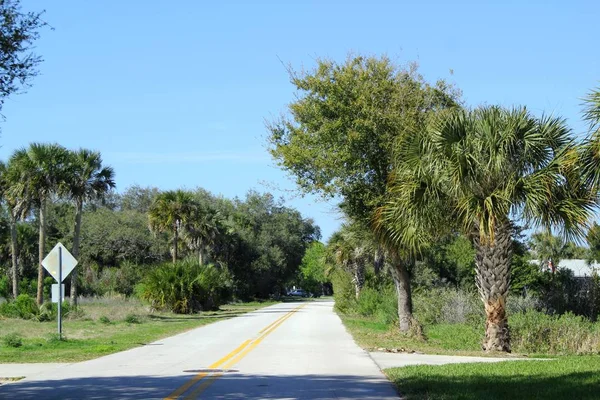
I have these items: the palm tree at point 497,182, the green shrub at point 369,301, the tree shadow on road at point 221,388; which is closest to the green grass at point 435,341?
the palm tree at point 497,182

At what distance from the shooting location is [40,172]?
41719mm

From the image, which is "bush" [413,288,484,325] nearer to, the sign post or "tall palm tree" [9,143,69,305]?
the sign post

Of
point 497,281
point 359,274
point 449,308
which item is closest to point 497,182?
point 497,281

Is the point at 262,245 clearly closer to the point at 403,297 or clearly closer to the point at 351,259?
the point at 351,259

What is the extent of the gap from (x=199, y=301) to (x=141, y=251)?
32391mm

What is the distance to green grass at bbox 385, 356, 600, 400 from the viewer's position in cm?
1129

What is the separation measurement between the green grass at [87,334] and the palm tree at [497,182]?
936cm

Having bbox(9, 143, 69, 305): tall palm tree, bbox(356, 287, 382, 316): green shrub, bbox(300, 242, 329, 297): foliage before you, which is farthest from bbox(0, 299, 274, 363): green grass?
bbox(300, 242, 329, 297): foliage

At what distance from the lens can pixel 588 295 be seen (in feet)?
117

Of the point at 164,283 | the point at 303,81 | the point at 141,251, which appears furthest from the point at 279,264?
the point at 303,81

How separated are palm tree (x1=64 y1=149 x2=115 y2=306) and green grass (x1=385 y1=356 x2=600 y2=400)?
31161 millimetres

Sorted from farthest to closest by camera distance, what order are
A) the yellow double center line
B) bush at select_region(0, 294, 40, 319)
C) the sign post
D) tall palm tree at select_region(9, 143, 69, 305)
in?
tall palm tree at select_region(9, 143, 69, 305) < bush at select_region(0, 294, 40, 319) < the sign post < the yellow double center line

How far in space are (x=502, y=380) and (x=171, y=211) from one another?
44819mm

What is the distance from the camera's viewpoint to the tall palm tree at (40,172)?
4144 centimetres
